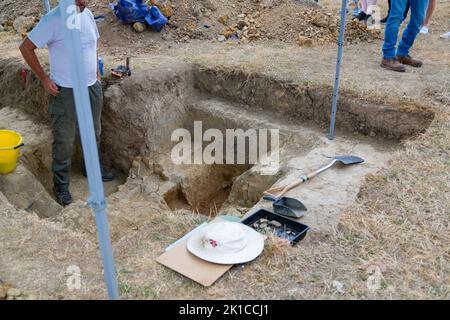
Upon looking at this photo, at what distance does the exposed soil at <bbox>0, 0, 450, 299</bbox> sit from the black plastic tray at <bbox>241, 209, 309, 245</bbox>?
7cm

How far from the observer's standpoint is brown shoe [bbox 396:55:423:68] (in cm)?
584

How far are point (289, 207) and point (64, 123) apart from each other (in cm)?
253

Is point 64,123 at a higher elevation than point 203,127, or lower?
higher

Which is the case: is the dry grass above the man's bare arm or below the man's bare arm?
below

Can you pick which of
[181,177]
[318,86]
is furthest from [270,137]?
[181,177]

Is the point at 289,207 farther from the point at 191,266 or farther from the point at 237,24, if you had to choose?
the point at 237,24

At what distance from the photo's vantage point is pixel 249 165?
17.3 feet

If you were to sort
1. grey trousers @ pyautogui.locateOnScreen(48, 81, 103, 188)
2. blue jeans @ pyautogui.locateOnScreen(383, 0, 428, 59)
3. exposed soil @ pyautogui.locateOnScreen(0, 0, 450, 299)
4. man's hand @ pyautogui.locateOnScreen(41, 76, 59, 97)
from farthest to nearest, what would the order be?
blue jeans @ pyautogui.locateOnScreen(383, 0, 428, 59) < grey trousers @ pyautogui.locateOnScreen(48, 81, 103, 188) < man's hand @ pyautogui.locateOnScreen(41, 76, 59, 97) < exposed soil @ pyautogui.locateOnScreen(0, 0, 450, 299)

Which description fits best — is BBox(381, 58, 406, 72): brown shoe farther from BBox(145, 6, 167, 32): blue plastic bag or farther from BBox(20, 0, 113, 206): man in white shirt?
BBox(20, 0, 113, 206): man in white shirt

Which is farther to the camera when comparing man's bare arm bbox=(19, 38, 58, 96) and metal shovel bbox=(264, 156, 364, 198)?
man's bare arm bbox=(19, 38, 58, 96)

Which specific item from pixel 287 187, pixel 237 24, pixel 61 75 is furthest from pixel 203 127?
pixel 237 24

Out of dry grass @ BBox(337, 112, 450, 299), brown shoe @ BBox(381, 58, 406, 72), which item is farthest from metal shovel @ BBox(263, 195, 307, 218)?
brown shoe @ BBox(381, 58, 406, 72)
